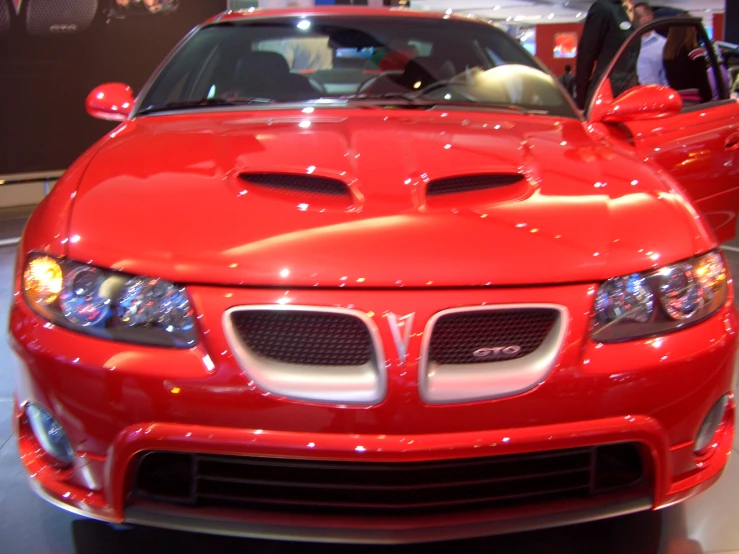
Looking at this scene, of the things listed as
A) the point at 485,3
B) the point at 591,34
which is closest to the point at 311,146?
the point at 591,34

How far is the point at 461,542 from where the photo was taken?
1.62 meters

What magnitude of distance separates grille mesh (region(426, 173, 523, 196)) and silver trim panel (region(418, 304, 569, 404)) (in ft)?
1.08

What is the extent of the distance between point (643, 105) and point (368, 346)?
142 cm

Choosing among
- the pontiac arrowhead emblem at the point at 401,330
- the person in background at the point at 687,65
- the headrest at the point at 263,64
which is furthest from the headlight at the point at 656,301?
the person in background at the point at 687,65

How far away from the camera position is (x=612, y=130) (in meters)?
2.43

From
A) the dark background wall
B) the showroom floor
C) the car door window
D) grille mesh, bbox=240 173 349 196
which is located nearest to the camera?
grille mesh, bbox=240 173 349 196

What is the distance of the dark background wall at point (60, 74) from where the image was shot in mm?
5406

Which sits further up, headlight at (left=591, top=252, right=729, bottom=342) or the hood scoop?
the hood scoop

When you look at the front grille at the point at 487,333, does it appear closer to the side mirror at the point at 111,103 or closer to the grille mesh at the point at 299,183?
the grille mesh at the point at 299,183

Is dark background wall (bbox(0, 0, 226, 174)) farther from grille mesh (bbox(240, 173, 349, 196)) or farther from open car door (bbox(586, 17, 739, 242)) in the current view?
grille mesh (bbox(240, 173, 349, 196))

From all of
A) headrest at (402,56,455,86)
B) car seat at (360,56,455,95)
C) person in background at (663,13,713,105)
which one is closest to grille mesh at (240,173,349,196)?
car seat at (360,56,455,95)

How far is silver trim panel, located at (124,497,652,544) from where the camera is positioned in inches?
49.7

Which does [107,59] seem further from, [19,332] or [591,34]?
[19,332]

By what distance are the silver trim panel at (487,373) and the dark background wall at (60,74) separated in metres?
5.16
